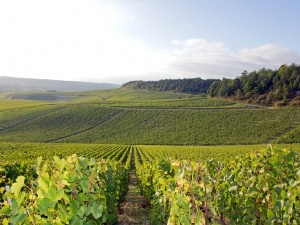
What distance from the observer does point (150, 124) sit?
77625 mm

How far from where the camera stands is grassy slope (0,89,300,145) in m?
65.6

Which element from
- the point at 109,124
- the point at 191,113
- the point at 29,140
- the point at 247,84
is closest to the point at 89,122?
the point at 109,124

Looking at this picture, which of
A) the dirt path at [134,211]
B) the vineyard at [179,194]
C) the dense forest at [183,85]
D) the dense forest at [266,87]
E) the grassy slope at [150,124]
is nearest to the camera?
the vineyard at [179,194]

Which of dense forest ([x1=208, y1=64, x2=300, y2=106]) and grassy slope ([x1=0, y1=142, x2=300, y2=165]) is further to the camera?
dense forest ([x1=208, y1=64, x2=300, y2=106])

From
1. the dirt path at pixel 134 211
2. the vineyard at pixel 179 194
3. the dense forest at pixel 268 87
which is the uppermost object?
the dense forest at pixel 268 87

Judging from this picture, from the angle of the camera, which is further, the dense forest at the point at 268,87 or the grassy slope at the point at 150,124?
the dense forest at the point at 268,87

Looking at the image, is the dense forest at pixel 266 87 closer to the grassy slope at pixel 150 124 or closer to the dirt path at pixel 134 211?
the grassy slope at pixel 150 124

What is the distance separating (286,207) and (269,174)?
96.2 inches

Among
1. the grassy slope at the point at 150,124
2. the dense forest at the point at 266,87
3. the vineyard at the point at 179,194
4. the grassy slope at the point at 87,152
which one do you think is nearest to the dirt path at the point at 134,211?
the vineyard at the point at 179,194

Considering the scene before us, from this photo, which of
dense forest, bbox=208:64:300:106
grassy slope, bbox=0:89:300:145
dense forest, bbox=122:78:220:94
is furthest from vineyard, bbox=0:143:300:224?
dense forest, bbox=122:78:220:94

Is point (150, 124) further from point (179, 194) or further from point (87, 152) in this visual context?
point (179, 194)

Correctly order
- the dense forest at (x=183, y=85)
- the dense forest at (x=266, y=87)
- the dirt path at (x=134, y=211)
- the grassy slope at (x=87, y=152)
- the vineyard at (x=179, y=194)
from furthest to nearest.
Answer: the dense forest at (x=183, y=85)
the dense forest at (x=266, y=87)
the grassy slope at (x=87, y=152)
the dirt path at (x=134, y=211)
the vineyard at (x=179, y=194)

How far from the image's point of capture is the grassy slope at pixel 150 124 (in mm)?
65625

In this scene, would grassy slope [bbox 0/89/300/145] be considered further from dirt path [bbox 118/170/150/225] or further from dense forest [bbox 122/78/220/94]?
dirt path [bbox 118/170/150/225]
